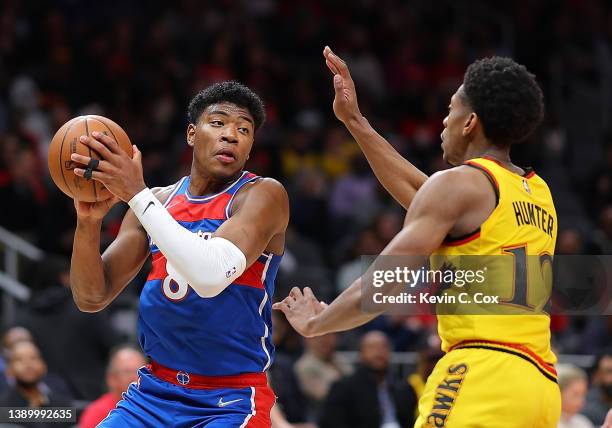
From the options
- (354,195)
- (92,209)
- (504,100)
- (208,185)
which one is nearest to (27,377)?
(92,209)

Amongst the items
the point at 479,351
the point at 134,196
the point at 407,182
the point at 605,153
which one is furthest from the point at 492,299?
the point at 605,153

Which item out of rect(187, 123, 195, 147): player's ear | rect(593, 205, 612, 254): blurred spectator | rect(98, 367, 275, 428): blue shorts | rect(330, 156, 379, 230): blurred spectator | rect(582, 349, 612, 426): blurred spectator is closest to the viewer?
rect(98, 367, 275, 428): blue shorts

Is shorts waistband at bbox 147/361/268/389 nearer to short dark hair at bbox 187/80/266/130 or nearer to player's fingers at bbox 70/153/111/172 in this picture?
player's fingers at bbox 70/153/111/172

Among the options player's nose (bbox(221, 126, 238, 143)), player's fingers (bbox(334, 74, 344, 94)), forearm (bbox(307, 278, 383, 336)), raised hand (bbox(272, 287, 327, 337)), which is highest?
player's fingers (bbox(334, 74, 344, 94))

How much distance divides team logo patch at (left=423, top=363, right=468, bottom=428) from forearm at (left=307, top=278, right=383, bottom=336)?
39 cm

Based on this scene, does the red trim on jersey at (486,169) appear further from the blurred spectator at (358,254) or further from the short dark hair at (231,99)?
the blurred spectator at (358,254)

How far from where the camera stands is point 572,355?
11.0 meters

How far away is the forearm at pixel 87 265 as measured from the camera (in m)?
5.07

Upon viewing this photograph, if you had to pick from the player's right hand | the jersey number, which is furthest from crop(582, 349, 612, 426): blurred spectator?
the player's right hand

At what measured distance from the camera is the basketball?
4.82 m

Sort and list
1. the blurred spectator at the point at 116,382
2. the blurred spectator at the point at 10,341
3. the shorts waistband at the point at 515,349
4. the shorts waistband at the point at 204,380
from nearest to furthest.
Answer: the shorts waistband at the point at 515,349, the shorts waistband at the point at 204,380, the blurred spectator at the point at 116,382, the blurred spectator at the point at 10,341

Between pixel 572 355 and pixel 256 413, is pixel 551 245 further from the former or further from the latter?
pixel 572 355

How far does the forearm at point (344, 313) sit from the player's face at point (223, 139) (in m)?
1.05

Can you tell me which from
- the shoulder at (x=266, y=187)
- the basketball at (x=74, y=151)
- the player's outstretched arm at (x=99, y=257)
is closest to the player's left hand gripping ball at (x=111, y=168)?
the basketball at (x=74, y=151)
